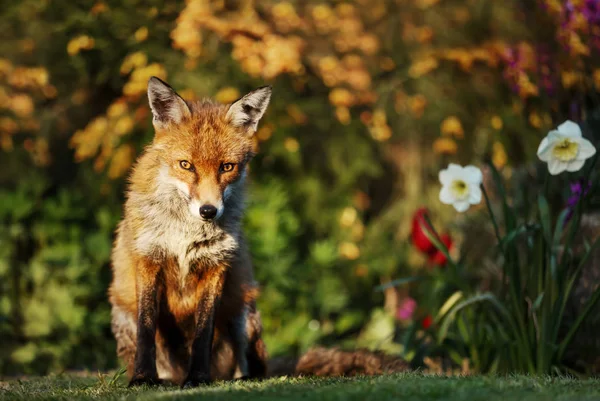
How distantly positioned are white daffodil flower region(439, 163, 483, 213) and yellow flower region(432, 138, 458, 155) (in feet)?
13.1

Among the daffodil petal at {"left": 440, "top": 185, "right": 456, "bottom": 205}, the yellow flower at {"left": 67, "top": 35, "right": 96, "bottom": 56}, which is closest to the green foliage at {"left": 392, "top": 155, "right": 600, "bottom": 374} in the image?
the daffodil petal at {"left": 440, "top": 185, "right": 456, "bottom": 205}

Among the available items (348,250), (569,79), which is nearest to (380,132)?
(348,250)

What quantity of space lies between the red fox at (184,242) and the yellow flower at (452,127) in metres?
4.79

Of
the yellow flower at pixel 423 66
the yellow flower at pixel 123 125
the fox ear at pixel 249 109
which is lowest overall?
the fox ear at pixel 249 109

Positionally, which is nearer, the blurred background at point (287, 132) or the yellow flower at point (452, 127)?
the blurred background at point (287, 132)

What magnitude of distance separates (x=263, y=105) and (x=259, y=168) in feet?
13.0

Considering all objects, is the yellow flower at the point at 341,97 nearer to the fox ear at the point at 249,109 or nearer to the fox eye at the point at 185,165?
the fox ear at the point at 249,109

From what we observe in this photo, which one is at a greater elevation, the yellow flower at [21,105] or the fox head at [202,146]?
the yellow flower at [21,105]

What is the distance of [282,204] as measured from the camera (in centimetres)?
791

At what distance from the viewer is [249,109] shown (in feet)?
14.4

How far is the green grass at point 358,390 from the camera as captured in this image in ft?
10.4

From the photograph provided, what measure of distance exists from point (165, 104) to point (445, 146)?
5492 mm

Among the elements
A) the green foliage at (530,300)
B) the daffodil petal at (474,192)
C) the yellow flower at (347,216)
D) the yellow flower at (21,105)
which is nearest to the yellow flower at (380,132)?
the yellow flower at (347,216)

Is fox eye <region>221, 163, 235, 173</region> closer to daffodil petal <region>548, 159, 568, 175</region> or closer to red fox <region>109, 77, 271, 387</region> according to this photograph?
red fox <region>109, 77, 271, 387</region>
